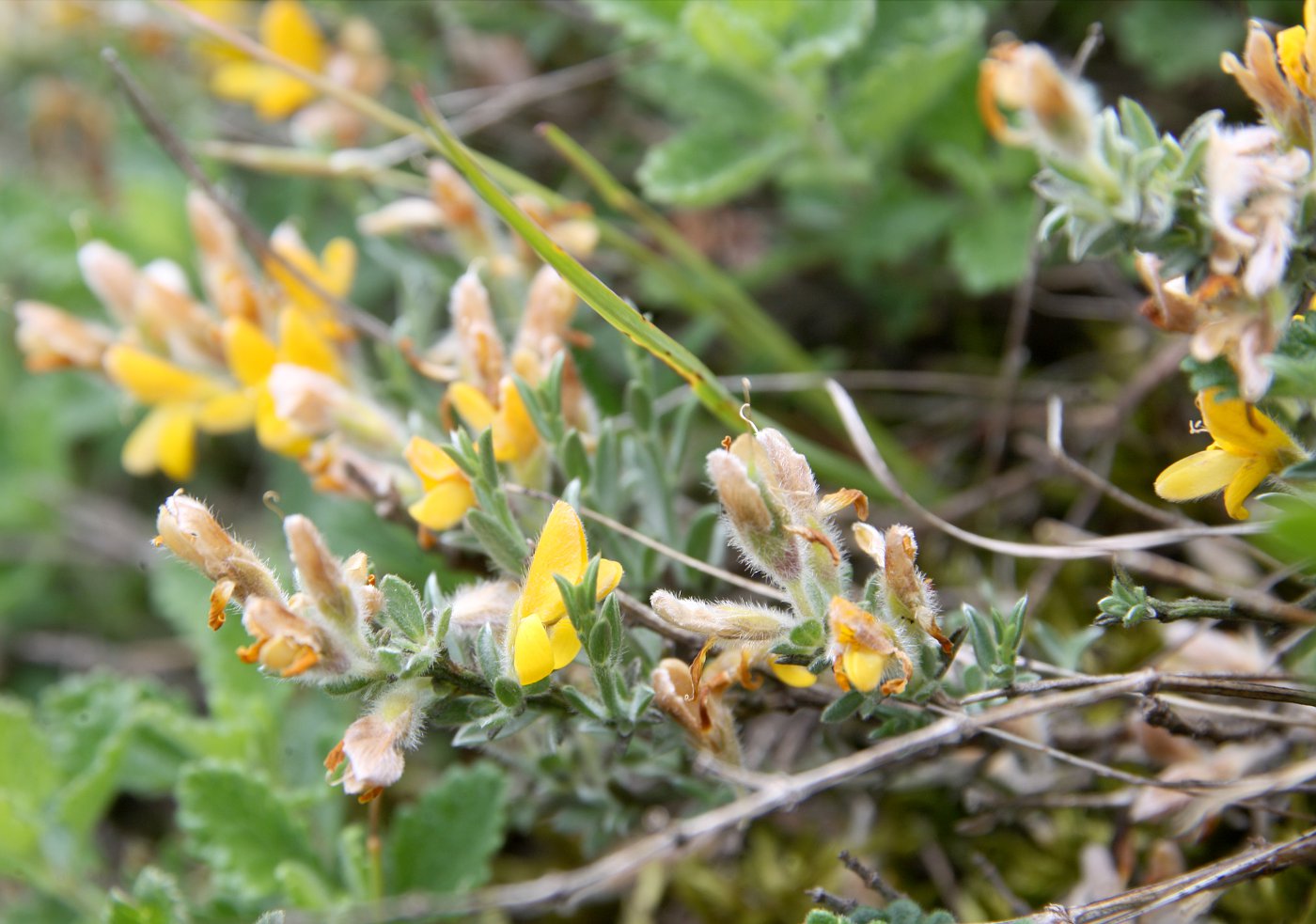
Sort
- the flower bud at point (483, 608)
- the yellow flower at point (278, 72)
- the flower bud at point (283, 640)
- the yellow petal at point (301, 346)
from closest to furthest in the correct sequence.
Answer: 1. the flower bud at point (283, 640)
2. the flower bud at point (483, 608)
3. the yellow petal at point (301, 346)
4. the yellow flower at point (278, 72)

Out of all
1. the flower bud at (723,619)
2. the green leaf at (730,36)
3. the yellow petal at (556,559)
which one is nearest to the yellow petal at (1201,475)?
the flower bud at (723,619)

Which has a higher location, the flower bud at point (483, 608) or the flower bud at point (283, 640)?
the flower bud at point (283, 640)

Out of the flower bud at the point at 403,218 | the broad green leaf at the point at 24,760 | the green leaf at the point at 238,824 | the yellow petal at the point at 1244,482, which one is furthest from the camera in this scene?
the flower bud at the point at 403,218

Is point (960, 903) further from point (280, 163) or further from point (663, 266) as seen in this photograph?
point (280, 163)

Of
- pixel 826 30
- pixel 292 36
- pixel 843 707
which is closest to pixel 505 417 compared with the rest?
pixel 843 707

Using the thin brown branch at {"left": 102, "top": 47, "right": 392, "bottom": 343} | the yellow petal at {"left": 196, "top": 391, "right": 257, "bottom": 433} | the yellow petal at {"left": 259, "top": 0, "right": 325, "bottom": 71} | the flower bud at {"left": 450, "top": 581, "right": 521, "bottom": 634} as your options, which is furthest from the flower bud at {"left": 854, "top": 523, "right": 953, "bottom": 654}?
the yellow petal at {"left": 259, "top": 0, "right": 325, "bottom": 71}

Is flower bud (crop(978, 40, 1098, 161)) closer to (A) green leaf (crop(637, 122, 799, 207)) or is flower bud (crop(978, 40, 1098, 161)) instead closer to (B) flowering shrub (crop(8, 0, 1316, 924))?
(B) flowering shrub (crop(8, 0, 1316, 924))

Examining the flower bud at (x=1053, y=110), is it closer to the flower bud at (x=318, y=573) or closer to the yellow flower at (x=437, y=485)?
the yellow flower at (x=437, y=485)

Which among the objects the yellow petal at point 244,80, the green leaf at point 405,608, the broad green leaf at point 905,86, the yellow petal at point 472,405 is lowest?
the green leaf at point 405,608
